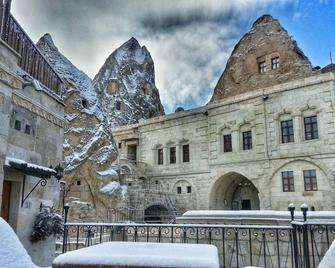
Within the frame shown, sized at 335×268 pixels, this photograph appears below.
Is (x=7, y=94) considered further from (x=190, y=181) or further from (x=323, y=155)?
(x=190, y=181)

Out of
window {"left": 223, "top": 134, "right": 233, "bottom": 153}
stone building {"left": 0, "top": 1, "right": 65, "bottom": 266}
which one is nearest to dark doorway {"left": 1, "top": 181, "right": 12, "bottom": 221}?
stone building {"left": 0, "top": 1, "right": 65, "bottom": 266}

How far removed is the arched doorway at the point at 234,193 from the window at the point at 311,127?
5.58m

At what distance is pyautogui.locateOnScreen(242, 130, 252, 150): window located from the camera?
21.5m

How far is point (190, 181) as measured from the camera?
24.1 meters

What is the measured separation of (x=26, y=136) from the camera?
299 inches

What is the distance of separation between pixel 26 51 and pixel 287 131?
16.2 m

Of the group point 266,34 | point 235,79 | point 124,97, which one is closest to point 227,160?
point 235,79

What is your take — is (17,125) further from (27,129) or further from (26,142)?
(26,142)

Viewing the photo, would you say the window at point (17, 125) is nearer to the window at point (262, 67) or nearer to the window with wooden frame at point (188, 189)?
the window with wooden frame at point (188, 189)

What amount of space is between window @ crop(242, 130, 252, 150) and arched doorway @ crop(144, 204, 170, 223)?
24.8ft

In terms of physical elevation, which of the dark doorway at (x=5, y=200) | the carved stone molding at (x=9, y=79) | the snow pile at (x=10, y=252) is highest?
the carved stone molding at (x=9, y=79)

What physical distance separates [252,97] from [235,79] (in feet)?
34.3

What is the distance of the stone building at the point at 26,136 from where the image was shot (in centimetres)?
646

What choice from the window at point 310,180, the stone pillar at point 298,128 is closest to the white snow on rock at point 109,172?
the stone pillar at point 298,128
